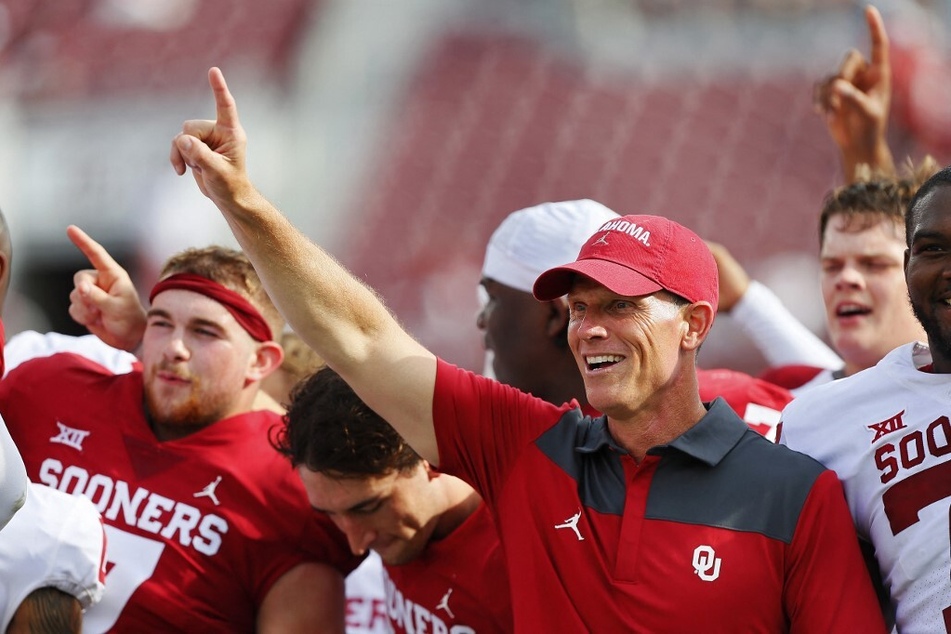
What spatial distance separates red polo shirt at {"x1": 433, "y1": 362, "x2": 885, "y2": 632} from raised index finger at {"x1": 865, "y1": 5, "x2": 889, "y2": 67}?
5.51 ft

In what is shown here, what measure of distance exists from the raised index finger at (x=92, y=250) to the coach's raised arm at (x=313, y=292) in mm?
949

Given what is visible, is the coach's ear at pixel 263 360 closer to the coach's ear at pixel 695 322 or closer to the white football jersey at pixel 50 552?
the white football jersey at pixel 50 552

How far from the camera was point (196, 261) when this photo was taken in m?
3.19

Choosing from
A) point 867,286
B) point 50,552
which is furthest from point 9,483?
point 867,286

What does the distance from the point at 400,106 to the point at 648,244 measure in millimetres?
7485

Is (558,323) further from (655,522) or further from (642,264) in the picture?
(655,522)

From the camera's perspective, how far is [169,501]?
2934mm

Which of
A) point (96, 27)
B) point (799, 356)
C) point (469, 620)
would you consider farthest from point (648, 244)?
point (96, 27)

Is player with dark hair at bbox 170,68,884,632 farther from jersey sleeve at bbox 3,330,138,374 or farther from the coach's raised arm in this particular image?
jersey sleeve at bbox 3,330,138,374

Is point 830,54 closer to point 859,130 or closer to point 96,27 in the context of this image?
point 859,130

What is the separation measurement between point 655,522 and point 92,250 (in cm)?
168

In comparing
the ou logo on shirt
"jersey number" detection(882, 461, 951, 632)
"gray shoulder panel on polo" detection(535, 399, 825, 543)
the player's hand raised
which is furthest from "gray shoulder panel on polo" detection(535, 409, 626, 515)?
the player's hand raised

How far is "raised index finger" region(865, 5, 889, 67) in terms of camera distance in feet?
11.6

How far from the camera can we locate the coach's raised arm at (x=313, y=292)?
2.28m
